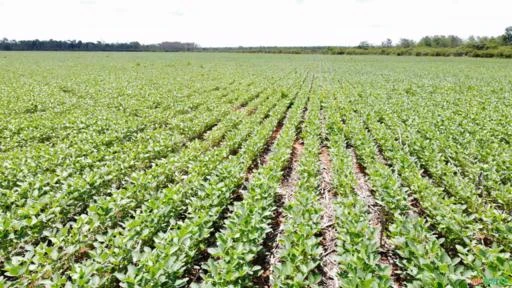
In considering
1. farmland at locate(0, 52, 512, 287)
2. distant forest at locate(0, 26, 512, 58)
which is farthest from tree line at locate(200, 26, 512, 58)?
farmland at locate(0, 52, 512, 287)

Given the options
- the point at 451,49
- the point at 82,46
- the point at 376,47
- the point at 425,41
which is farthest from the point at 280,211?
the point at 82,46

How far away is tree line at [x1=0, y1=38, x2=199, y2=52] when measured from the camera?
116062 millimetres

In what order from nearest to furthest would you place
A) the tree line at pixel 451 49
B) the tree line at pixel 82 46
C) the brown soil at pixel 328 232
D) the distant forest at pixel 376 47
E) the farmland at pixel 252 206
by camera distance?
the farmland at pixel 252 206
the brown soil at pixel 328 232
the tree line at pixel 451 49
the distant forest at pixel 376 47
the tree line at pixel 82 46

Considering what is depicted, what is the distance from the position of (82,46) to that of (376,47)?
112 metres

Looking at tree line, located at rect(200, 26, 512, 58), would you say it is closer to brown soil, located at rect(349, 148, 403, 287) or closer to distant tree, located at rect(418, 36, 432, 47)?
distant tree, located at rect(418, 36, 432, 47)

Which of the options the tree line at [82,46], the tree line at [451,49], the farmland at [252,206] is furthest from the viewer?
the tree line at [82,46]

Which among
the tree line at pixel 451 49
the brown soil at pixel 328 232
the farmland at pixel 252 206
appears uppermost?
the tree line at pixel 451 49

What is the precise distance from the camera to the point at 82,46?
123m

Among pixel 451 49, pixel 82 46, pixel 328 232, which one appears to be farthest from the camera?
pixel 82 46

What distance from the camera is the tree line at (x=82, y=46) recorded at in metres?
116

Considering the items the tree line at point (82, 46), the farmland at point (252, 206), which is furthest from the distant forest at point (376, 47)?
the farmland at point (252, 206)

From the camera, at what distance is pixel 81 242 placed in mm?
3646

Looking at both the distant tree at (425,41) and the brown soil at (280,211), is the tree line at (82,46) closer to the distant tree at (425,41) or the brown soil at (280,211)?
the distant tree at (425,41)

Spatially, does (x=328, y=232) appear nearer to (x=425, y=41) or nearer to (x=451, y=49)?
(x=451, y=49)
